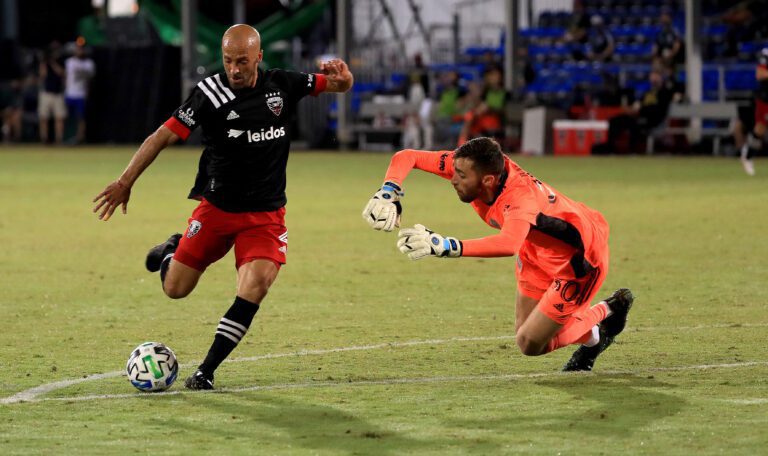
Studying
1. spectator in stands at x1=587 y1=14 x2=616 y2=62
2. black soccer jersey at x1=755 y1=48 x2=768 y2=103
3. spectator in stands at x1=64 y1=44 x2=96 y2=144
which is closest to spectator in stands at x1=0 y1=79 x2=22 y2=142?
spectator in stands at x1=64 y1=44 x2=96 y2=144

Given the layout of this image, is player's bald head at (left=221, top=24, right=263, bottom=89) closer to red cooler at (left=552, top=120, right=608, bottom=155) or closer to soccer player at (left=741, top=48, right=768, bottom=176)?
soccer player at (left=741, top=48, right=768, bottom=176)

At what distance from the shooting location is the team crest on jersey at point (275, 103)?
823 cm

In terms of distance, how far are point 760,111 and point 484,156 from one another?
18416 mm

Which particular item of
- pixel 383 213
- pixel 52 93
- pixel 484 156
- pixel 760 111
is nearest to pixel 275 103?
pixel 383 213

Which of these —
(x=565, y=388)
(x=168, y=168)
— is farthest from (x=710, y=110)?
(x=565, y=388)

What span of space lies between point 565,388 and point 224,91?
8.40ft

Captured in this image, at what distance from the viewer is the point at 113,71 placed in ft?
132

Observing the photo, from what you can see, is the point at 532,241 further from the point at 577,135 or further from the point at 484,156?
the point at 577,135

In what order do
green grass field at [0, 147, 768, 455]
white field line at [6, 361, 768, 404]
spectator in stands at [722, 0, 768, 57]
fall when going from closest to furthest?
green grass field at [0, 147, 768, 455], white field line at [6, 361, 768, 404], spectator in stands at [722, 0, 768, 57]

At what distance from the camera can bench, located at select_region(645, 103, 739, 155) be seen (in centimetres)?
2883

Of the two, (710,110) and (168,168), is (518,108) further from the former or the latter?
(168,168)

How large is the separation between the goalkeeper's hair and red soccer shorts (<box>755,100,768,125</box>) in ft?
59.5

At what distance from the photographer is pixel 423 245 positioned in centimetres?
684

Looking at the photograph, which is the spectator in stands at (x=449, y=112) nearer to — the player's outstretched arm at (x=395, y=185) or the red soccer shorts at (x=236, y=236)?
the red soccer shorts at (x=236, y=236)
